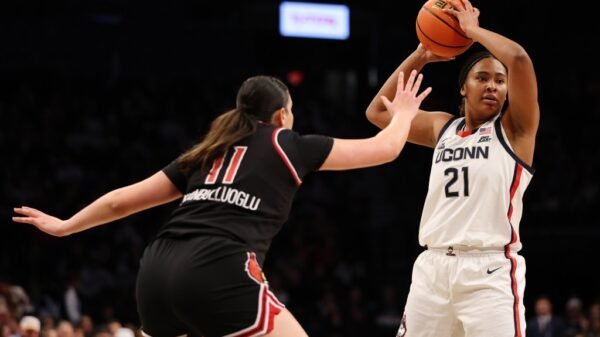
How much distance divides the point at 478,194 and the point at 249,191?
1.69 m

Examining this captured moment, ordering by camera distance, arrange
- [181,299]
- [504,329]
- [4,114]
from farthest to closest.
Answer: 1. [4,114]
2. [504,329]
3. [181,299]

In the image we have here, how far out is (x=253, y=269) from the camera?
4281 millimetres

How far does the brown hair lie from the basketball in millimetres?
1713

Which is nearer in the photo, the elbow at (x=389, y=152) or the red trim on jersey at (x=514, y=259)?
the elbow at (x=389, y=152)

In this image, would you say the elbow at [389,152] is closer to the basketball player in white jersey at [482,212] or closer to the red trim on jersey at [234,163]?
the red trim on jersey at [234,163]

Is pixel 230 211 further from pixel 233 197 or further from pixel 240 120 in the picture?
pixel 240 120

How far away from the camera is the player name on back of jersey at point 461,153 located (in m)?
5.65

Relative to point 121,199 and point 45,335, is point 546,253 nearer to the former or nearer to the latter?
point 45,335

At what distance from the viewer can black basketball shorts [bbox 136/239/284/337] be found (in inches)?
165

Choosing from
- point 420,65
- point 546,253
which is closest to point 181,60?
point 546,253

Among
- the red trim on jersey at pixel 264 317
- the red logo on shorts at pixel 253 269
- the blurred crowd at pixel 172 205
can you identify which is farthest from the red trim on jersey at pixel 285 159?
the blurred crowd at pixel 172 205

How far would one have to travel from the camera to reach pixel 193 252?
14.0ft

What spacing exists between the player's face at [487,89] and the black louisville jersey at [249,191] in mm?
1597

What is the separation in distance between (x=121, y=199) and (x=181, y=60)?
1380 centimetres
